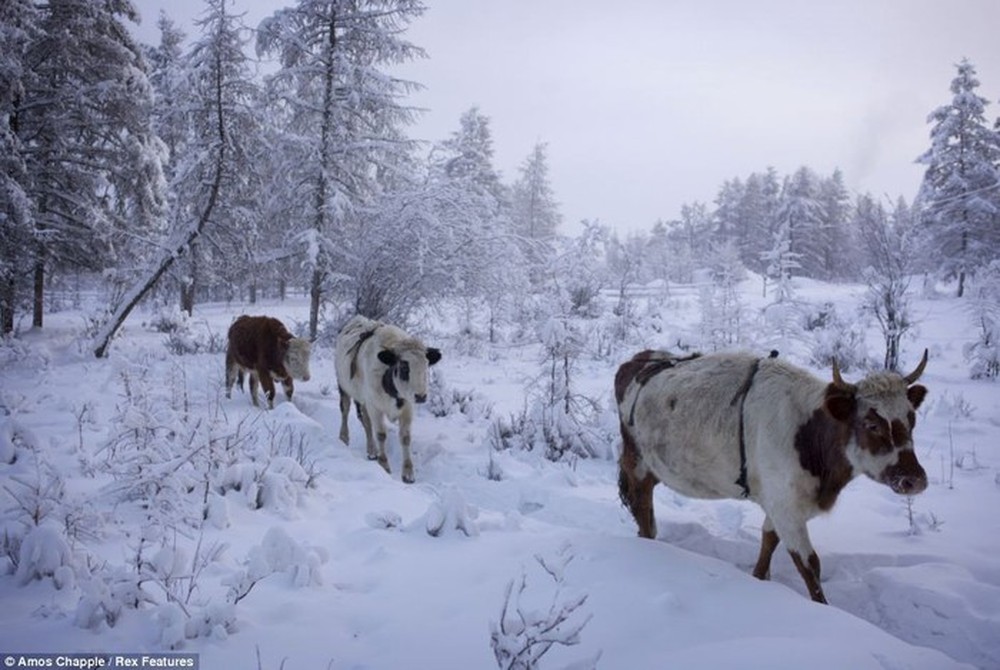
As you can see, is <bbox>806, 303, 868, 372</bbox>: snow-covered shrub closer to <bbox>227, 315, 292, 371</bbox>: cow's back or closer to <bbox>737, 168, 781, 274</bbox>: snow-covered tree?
<bbox>227, 315, 292, 371</bbox>: cow's back

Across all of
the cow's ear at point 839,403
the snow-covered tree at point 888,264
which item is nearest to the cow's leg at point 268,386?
the cow's ear at point 839,403

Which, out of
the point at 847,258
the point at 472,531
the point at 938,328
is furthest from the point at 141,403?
the point at 847,258

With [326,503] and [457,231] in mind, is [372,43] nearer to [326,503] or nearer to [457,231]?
[457,231]

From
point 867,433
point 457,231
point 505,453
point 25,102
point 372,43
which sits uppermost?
point 372,43

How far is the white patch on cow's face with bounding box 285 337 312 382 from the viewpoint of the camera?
943 cm

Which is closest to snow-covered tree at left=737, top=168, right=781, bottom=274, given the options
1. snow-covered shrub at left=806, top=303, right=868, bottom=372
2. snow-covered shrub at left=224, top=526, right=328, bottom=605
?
snow-covered shrub at left=806, top=303, right=868, bottom=372

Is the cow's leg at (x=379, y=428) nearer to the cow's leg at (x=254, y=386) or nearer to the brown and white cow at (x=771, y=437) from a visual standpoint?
the cow's leg at (x=254, y=386)

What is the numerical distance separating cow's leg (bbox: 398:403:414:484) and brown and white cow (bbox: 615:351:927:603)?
3.25 metres

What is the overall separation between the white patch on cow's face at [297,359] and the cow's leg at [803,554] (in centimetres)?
800

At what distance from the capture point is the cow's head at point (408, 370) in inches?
269

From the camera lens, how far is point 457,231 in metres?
13.1

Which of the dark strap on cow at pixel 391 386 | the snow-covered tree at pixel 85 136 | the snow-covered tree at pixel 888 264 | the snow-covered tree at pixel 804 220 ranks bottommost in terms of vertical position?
the dark strap on cow at pixel 391 386

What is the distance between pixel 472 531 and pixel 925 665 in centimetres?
260

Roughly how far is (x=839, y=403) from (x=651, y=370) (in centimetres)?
152
